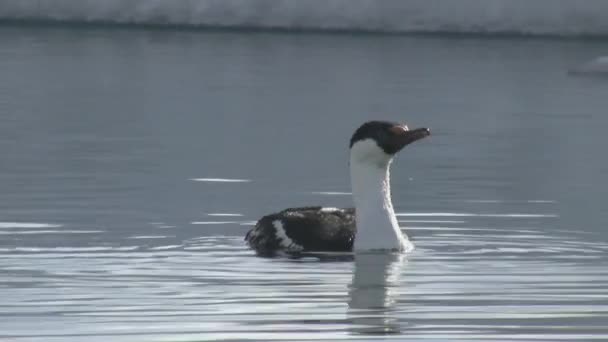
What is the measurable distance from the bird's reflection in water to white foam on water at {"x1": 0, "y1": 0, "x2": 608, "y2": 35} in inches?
802

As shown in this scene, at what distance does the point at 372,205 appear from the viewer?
10375mm

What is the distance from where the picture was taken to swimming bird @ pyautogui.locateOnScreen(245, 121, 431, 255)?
1036cm

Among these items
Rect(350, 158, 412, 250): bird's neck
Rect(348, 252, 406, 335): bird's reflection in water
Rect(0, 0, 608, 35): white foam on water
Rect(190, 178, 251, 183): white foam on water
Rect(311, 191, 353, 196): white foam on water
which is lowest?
Rect(348, 252, 406, 335): bird's reflection in water

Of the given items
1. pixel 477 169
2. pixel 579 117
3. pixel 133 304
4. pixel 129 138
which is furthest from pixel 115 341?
pixel 579 117

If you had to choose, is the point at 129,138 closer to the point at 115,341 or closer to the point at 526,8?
the point at 115,341

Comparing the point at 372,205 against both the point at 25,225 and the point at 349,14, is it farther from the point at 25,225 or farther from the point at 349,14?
the point at 349,14

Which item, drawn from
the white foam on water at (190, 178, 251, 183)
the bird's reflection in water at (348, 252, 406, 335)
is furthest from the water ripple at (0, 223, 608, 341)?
the white foam on water at (190, 178, 251, 183)

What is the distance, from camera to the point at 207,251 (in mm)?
10266

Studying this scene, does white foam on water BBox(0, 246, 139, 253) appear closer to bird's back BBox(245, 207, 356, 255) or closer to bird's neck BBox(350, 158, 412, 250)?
bird's back BBox(245, 207, 356, 255)

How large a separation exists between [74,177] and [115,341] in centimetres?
638

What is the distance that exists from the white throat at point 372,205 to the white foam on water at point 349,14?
19.9 m

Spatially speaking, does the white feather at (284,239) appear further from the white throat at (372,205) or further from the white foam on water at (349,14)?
the white foam on water at (349,14)

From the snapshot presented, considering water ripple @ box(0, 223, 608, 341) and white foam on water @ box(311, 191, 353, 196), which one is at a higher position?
white foam on water @ box(311, 191, 353, 196)

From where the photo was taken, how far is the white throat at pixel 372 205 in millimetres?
10336
